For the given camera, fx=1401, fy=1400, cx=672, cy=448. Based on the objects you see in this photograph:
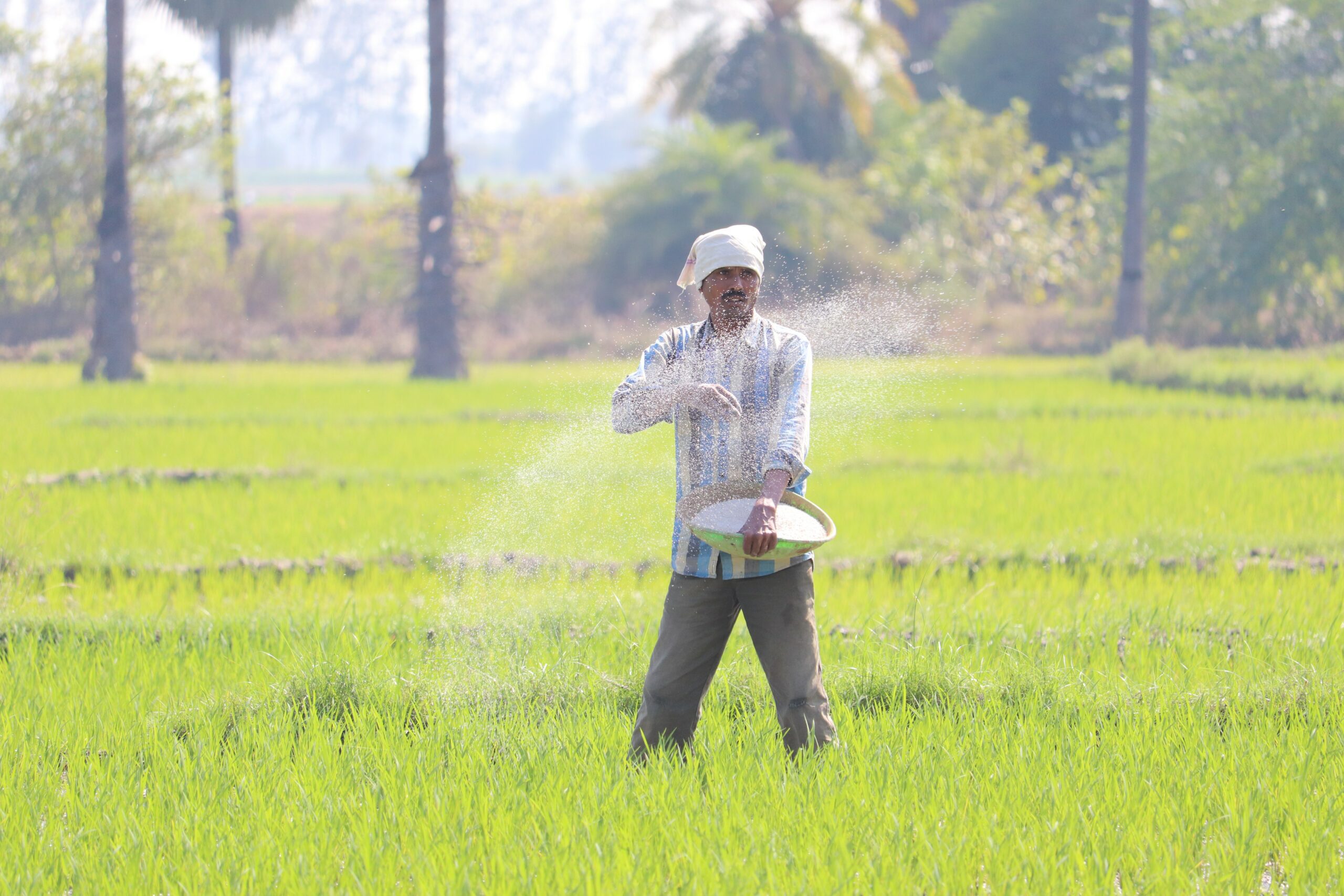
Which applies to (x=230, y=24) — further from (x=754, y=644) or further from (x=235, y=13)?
(x=754, y=644)

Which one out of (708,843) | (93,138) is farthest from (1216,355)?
(93,138)

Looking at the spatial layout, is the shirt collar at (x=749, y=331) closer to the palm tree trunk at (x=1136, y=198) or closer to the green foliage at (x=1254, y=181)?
the palm tree trunk at (x=1136, y=198)

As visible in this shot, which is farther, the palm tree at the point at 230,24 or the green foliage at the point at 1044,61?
the green foliage at the point at 1044,61

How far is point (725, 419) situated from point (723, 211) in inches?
865

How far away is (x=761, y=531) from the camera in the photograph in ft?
9.14

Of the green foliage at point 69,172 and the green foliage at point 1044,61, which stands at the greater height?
the green foliage at point 1044,61

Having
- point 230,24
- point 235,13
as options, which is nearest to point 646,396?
point 235,13

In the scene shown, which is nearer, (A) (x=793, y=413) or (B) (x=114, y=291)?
(A) (x=793, y=413)

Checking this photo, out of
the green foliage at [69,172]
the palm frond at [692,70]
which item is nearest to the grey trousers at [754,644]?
the green foliage at [69,172]

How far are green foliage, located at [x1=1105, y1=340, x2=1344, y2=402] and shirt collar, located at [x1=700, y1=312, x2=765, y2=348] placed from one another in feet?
37.0

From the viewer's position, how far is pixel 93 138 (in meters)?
22.8

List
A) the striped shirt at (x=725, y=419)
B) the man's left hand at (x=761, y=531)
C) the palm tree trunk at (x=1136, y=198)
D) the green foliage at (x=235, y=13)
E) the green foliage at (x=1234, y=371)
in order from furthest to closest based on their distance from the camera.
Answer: the green foliage at (x=235, y=13), the palm tree trunk at (x=1136, y=198), the green foliage at (x=1234, y=371), the striped shirt at (x=725, y=419), the man's left hand at (x=761, y=531)

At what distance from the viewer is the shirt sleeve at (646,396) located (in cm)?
295

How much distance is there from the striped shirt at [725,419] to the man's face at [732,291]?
0.24 ft
